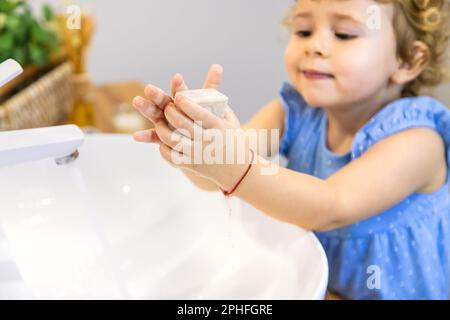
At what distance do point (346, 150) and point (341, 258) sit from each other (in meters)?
0.15

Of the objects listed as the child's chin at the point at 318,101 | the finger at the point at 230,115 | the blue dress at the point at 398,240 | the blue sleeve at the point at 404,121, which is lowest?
the blue dress at the point at 398,240

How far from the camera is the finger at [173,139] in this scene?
488 millimetres

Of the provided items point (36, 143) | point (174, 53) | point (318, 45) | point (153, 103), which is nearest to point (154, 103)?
point (153, 103)

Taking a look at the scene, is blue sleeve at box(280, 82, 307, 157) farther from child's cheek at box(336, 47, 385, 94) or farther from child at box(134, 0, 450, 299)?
child's cheek at box(336, 47, 385, 94)

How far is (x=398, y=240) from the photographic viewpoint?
0.74 meters

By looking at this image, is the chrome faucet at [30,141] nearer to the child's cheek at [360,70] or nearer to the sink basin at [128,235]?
the sink basin at [128,235]

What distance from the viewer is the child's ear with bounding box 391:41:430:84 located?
0.74 metres

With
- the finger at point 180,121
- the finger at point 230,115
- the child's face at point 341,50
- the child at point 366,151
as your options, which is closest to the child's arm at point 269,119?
the child at point 366,151

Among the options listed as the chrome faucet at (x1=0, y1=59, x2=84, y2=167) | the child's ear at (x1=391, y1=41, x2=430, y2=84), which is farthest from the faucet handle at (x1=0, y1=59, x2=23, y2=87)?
the child's ear at (x1=391, y1=41, x2=430, y2=84)

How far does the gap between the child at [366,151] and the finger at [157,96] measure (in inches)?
1.3

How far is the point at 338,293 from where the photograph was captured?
0.70 meters

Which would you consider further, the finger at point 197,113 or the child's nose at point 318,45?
the child's nose at point 318,45
